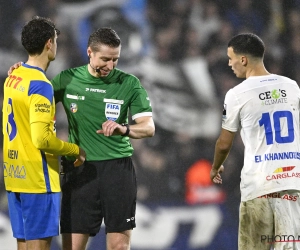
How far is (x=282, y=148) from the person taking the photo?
4.06 metres

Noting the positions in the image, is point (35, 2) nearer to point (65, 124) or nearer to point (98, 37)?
point (65, 124)

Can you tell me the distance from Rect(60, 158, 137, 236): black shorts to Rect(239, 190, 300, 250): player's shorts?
0.82 metres

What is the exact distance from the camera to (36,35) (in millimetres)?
3949

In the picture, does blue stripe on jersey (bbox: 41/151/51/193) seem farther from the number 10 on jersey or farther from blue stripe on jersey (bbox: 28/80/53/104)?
the number 10 on jersey

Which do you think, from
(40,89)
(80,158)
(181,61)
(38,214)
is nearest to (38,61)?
(40,89)

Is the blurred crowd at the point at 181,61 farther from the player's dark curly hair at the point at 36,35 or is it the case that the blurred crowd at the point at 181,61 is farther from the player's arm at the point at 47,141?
the player's arm at the point at 47,141

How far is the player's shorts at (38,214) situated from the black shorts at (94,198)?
23 centimetres

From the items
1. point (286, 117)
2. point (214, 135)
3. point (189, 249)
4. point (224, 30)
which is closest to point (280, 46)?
point (224, 30)

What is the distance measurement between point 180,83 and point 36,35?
2753mm

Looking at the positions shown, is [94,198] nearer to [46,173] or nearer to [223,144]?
[46,173]

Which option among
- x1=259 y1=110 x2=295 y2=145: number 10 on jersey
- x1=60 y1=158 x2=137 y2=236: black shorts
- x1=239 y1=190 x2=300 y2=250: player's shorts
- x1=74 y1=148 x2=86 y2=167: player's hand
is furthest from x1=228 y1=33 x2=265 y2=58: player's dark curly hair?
x1=74 y1=148 x2=86 y2=167: player's hand

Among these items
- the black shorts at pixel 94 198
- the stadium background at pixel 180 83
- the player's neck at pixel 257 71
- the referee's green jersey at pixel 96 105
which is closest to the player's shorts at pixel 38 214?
the black shorts at pixel 94 198

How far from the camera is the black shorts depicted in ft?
13.7

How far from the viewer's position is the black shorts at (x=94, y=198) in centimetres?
418
